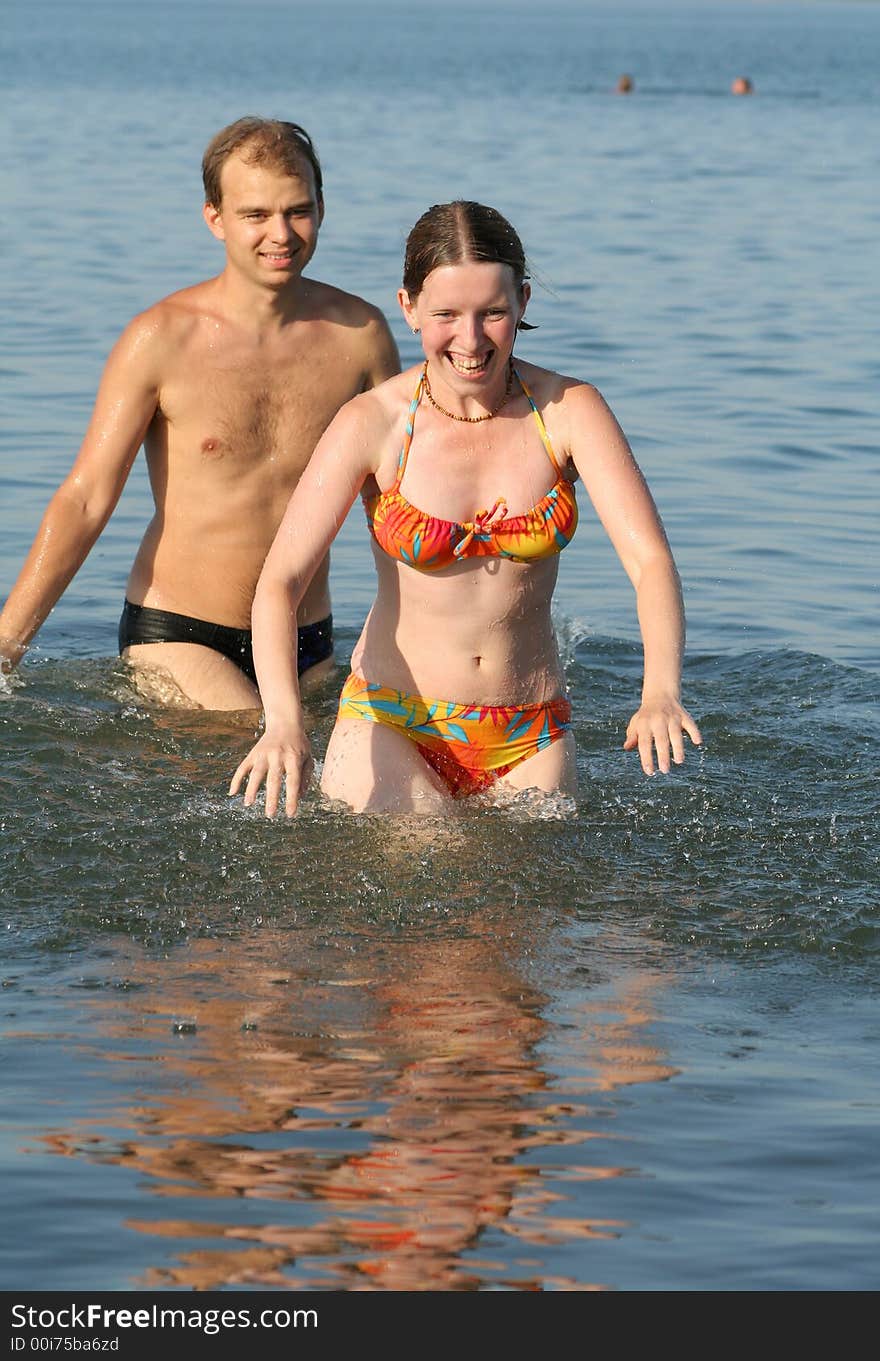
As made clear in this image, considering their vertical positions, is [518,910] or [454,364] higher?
[454,364]

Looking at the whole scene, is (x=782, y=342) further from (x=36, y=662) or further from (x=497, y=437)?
(x=497, y=437)

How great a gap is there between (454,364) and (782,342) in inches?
433

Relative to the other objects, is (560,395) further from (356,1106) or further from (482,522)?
(356,1106)

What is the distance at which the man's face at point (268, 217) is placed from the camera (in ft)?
21.2

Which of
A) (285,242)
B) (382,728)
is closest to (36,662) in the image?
(285,242)

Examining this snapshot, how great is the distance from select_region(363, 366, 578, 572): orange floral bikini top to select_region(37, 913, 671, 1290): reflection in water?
3.24 feet

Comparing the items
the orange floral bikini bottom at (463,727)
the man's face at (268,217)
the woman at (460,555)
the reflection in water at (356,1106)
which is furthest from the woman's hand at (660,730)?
the man's face at (268,217)

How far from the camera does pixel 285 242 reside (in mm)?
6496

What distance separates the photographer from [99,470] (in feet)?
22.3

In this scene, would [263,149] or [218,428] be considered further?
[218,428]

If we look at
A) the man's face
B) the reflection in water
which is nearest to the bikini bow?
the reflection in water

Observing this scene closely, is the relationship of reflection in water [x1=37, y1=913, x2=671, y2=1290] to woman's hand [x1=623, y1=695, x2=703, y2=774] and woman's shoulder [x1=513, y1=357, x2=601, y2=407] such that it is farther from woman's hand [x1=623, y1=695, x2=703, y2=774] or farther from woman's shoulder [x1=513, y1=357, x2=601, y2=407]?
woman's shoulder [x1=513, y1=357, x2=601, y2=407]

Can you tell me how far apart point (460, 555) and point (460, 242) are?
2.68 ft

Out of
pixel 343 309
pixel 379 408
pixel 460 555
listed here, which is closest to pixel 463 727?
pixel 460 555
